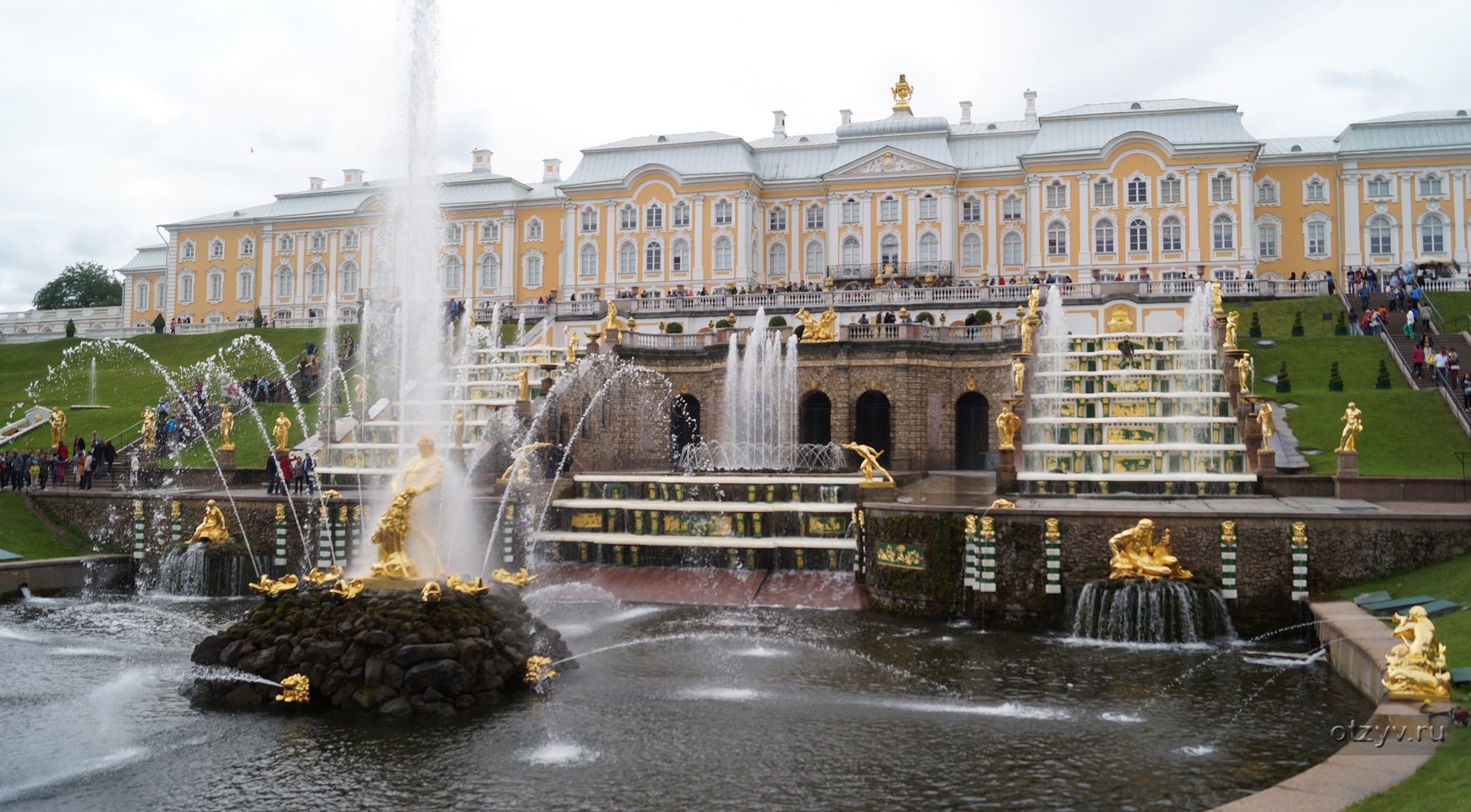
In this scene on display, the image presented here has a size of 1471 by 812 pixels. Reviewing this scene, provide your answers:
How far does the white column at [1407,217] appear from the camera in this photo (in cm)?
5569

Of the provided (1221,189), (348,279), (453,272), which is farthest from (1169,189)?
(348,279)

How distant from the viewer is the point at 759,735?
12.5 meters

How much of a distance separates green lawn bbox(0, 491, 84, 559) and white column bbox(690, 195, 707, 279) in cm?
3906

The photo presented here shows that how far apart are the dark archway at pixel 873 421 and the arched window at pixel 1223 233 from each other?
2874 cm

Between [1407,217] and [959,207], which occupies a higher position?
[959,207]

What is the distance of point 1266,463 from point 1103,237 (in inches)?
1412

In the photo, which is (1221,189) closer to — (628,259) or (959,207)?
(959,207)

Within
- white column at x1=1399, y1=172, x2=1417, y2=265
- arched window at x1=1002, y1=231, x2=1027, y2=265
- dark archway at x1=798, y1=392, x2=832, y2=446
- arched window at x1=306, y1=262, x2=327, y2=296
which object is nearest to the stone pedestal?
dark archway at x1=798, y1=392, x2=832, y2=446

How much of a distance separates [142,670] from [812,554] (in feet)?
42.8

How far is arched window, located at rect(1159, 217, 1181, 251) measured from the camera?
55688mm

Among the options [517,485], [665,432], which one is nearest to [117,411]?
[665,432]

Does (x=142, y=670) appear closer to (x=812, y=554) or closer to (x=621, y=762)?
(x=621, y=762)

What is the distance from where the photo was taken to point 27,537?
27094 millimetres

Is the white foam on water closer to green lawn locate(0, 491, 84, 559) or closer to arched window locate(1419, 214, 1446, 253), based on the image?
green lawn locate(0, 491, 84, 559)
